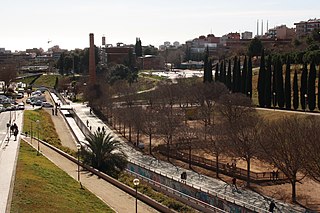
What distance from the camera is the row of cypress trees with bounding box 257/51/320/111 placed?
182 feet

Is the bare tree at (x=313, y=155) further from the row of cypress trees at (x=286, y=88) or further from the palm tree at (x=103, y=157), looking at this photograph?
the row of cypress trees at (x=286, y=88)

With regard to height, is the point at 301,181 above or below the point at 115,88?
below

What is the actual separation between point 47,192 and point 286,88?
39.4 metres

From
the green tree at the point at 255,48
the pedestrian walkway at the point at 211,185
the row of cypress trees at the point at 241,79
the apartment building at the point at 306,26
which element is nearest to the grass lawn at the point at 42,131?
the pedestrian walkway at the point at 211,185

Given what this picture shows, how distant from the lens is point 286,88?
5838 cm

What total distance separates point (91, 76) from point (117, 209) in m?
68.3

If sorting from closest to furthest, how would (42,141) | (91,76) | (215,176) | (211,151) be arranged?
(215,176) → (211,151) → (42,141) → (91,76)

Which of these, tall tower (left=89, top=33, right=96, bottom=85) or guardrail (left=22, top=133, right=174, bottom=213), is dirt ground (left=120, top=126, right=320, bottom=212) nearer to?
guardrail (left=22, top=133, right=174, bottom=213)

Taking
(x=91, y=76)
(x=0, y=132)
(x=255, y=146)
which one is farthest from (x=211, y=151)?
(x=91, y=76)

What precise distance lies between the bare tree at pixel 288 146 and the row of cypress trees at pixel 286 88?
72.5 feet

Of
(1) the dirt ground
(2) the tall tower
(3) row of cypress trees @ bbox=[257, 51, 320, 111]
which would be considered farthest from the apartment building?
(1) the dirt ground

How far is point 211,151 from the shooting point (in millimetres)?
39344

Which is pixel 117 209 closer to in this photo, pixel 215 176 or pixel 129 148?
pixel 215 176

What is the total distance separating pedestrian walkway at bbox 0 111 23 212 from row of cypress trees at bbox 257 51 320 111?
30558mm
